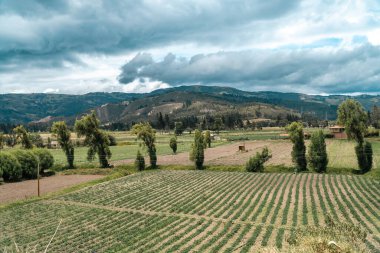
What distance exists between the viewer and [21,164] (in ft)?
252

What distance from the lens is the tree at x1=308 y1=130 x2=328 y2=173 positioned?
233ft

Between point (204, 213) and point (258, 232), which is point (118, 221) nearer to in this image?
point (204, 213)

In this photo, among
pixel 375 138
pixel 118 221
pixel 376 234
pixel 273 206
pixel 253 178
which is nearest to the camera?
pixel 376 234

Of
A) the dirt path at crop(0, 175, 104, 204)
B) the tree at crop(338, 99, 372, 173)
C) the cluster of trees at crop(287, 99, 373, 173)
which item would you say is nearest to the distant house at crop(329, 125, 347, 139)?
the tree at crop(338, 99, 372, 173)

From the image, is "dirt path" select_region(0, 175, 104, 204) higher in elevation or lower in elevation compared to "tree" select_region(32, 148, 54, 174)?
lower

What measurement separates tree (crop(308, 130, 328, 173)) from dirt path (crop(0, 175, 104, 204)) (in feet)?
153

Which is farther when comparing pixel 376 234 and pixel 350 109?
pixel 350 109

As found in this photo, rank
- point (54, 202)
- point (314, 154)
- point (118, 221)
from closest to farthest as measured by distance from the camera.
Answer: point (118, 221) → point (54, 202) → point (314, 154)

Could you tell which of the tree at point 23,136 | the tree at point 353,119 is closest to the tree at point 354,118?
the tree at point 353,119

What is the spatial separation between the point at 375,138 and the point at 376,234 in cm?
11786

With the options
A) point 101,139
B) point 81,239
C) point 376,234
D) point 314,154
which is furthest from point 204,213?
point 101,139

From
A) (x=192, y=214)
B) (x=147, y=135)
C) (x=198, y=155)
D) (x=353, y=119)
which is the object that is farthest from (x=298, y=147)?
(x=192, y=214)

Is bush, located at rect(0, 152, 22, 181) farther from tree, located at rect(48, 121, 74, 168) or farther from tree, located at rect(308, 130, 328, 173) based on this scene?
tree, located at rect(308, 130, 328, 173)

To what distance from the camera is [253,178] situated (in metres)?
66.2
